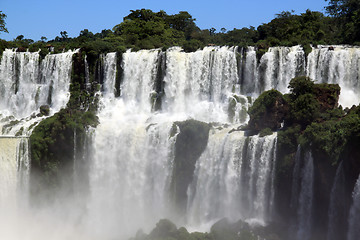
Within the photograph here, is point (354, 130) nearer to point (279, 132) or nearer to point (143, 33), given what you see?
point (279, 132)

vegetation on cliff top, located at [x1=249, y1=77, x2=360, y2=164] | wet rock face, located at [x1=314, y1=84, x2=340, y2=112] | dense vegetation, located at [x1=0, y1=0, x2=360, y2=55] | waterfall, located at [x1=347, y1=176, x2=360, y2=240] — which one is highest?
dense vegetation, located at [x1=0, y1=0, x2=360, y2=55]

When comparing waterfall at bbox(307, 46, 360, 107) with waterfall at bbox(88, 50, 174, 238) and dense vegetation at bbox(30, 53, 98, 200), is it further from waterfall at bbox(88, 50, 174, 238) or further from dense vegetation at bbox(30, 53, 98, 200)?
dense vegetation at bbox(30, 53, 98, 200)

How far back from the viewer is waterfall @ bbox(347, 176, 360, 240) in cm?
2095

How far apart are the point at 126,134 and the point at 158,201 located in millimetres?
4757

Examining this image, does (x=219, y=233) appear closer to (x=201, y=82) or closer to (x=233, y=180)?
(x=233, y=180)

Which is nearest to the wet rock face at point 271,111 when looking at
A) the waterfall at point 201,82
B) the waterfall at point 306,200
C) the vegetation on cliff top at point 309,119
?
the vegetation on cliff top at point 309,119

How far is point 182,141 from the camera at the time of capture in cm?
2914

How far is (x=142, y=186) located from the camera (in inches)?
1212

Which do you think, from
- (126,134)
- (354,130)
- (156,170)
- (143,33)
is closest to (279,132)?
(354,130)

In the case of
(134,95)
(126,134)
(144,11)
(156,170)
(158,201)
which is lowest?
(158,201)

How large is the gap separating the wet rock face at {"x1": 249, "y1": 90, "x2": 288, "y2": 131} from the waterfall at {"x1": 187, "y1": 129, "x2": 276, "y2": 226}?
1305 millimetres

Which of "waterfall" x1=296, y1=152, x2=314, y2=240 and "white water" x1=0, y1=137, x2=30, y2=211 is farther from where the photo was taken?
"white water" x1=0, y1=137, x2=30, y2=211

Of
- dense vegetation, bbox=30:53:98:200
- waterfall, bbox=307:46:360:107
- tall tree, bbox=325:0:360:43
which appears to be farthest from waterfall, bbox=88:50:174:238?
tall tree, bbox=325:0:360:43

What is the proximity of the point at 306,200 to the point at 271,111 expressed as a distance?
18.1ft
